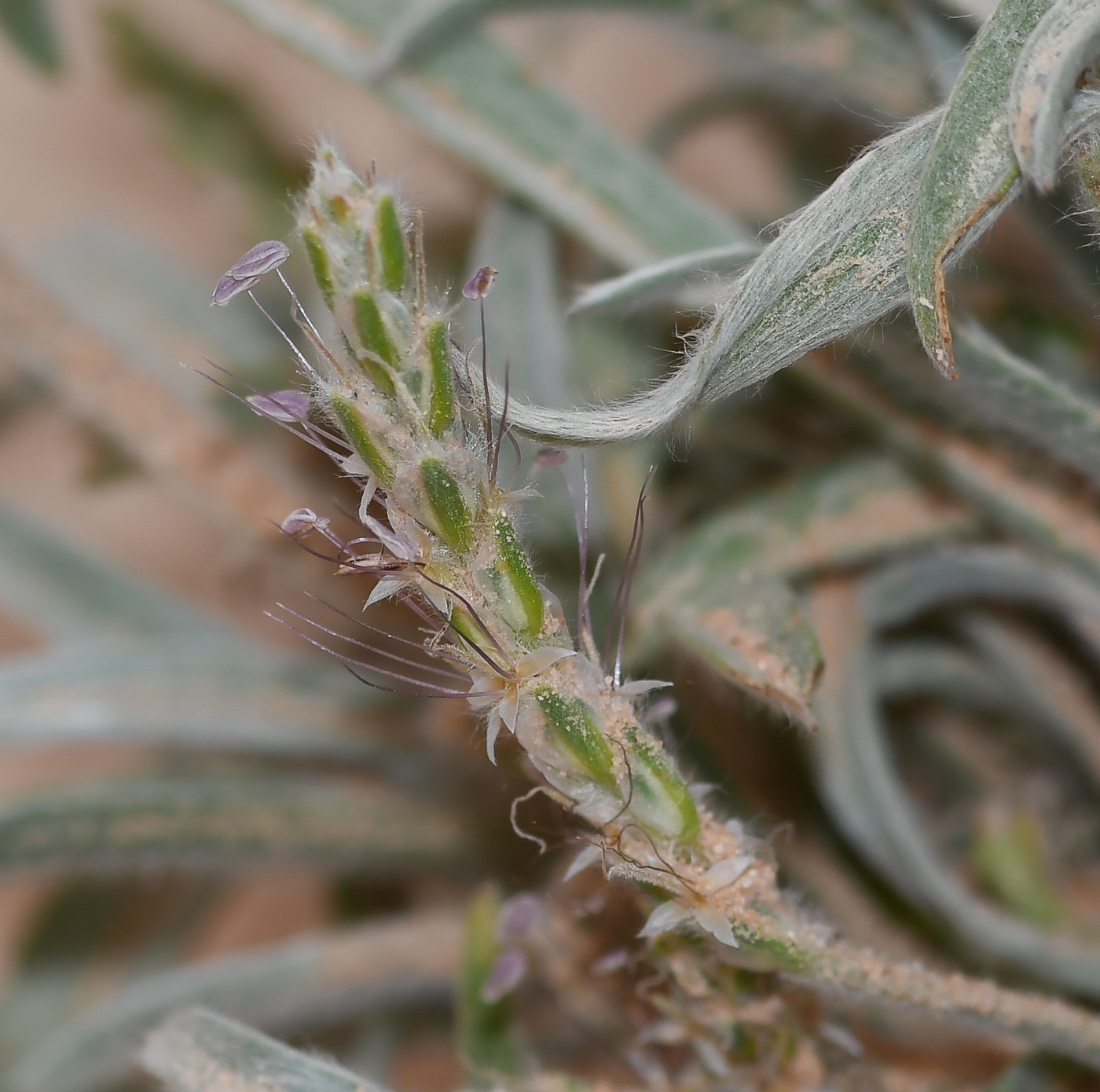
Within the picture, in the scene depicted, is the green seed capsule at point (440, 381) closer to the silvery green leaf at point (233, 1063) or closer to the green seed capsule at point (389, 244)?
the green seed capsule at point (389, 244)

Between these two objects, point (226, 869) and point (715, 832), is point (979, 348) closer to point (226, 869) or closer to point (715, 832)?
point (715, 832)

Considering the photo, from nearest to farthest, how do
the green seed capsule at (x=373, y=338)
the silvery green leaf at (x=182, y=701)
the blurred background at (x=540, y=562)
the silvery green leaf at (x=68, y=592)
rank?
the green seed capsule at (x=373, y=338), the blurred background at (x=540, y=562), the silvery green leaf at (x=182, y=701), the silvery green leaf at (x=68, y=592)

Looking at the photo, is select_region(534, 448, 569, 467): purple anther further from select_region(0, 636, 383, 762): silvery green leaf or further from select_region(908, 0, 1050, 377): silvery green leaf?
select_region(0, 636, 383, 762): silvery green leaf

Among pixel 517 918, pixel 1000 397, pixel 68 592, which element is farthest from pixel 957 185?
pixel 68 592

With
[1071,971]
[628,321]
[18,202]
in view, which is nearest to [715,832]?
[1071,971]

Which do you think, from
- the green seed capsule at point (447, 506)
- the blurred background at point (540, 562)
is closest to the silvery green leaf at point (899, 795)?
the blurred background at point (540, 562)

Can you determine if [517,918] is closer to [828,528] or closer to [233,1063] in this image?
[233,1063]

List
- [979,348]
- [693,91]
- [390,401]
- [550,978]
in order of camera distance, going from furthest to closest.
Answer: [693,91] → [550,978] → [979,348] → [390,401]
